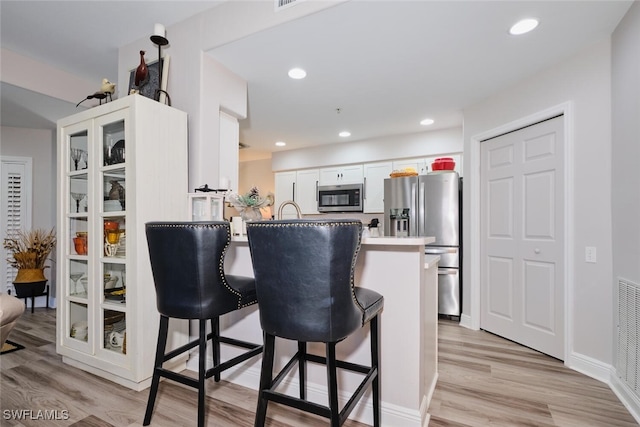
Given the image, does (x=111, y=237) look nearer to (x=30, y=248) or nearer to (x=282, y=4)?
(x=282, y=4)

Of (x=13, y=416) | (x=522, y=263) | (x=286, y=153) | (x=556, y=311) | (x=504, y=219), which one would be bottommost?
(x=13, y=416)

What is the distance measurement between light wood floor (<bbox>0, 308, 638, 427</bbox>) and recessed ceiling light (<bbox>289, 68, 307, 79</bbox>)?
2473 millimetres

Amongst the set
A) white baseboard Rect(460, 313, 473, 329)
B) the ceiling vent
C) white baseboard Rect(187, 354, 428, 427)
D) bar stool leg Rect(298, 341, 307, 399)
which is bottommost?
white baseboard Rect(460, 313, 473, 329)

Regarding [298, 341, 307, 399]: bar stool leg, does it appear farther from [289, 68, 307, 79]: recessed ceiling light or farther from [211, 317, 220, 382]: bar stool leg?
[289, 68, 307, 79]: recessed ceiling light

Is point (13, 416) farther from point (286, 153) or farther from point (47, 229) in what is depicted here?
point (286, 153)

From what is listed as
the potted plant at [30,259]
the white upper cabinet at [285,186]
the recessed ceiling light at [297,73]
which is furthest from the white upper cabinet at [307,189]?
the potted plant at [30,259]

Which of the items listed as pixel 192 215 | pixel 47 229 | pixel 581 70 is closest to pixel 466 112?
pixel 581 70

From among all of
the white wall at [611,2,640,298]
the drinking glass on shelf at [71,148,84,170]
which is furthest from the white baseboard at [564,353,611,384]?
the drinking glass on shelf at [71,148,84,170]

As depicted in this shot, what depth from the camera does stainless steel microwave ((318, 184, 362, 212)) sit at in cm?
489

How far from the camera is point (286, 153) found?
5609 millimetres

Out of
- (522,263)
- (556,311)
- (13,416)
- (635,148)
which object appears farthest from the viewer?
(522,263)

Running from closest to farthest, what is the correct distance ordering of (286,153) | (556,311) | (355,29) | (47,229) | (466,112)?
(355,29), (556,311), (466,112), (47,229), (286,153)

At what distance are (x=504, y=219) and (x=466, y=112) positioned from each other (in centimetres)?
129

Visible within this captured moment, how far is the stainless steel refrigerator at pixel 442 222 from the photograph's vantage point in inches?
146
